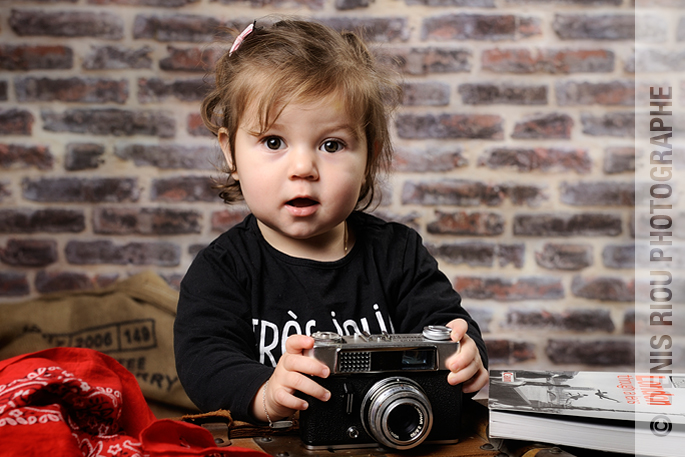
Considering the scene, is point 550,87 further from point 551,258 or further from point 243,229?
point 243,229

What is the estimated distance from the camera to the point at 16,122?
158 centimetres

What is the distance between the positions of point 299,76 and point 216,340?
359 millimetres

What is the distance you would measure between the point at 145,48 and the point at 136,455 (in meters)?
1.24

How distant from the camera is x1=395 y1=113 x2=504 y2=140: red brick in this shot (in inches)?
64.0

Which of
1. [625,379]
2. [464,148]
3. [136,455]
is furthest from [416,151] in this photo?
[136,455]

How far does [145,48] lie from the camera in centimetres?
159

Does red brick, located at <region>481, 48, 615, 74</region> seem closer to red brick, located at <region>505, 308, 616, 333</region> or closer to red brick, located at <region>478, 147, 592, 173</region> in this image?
red brick, located at <region>478, 147, 592, 173</region>

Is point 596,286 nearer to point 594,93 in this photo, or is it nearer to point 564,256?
point 564,256

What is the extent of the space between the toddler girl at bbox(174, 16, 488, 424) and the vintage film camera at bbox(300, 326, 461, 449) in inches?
2.3

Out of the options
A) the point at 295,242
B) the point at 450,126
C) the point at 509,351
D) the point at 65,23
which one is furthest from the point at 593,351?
the point at 65,23

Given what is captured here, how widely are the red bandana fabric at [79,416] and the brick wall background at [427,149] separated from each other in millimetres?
982

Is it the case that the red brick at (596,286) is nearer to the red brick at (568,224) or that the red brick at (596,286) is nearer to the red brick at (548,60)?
the red brick at (568,224)

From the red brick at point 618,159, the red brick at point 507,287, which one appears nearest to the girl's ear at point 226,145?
the red brick at point 507,287

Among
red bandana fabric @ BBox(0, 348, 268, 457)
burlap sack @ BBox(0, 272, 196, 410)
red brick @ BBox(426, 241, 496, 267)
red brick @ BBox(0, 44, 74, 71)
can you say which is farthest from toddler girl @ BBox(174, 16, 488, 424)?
red brick @ BBox(0, 44, 74, 71)
